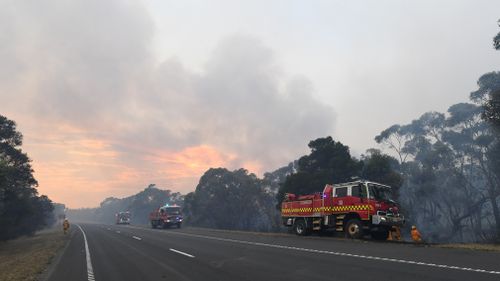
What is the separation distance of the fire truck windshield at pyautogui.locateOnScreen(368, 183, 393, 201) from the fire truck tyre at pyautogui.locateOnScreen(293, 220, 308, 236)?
5669 mm

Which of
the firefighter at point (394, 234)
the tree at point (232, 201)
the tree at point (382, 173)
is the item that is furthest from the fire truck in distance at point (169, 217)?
the tree at point (232, 201)

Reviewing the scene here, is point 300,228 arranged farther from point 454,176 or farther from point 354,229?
point 454,176

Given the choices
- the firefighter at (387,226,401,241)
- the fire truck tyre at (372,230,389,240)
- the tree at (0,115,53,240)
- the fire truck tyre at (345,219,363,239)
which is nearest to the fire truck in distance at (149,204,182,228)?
the tree at (0,115,53,240)

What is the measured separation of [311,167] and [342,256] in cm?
4168

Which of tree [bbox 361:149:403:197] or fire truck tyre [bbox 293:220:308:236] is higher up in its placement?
tree [bbox 361:149:403:197]

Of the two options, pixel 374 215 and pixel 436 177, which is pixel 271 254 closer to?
pixel 374 215

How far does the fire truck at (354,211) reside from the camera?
2066cm

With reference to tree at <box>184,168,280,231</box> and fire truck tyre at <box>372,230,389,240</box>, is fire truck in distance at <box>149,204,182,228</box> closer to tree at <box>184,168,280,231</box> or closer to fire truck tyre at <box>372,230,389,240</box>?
fire truck tyre at <box>372,230,389,240</box>

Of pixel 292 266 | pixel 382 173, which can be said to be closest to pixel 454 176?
pixel 382 173

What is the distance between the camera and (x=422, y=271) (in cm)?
1034

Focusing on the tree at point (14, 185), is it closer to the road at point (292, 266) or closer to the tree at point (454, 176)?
the road at point (292, 266)

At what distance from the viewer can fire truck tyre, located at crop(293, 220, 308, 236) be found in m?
25.5

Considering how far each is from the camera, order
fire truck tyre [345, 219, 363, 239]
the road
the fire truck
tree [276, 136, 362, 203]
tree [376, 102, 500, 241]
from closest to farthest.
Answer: the road
the fire truck
fire truck tyre [345, 219, 363, 239]
tree [276, 136, 362, 203]
tree [376, 102, 500, 241]

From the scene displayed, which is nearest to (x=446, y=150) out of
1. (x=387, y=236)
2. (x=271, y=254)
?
(x=387, y=236)
